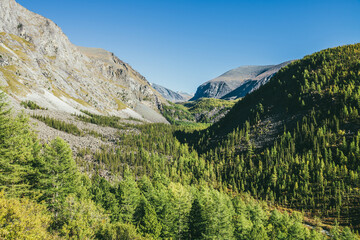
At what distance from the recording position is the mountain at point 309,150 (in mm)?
100562

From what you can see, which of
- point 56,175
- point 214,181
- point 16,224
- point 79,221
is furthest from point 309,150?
point 16,224

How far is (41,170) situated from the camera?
30.3m

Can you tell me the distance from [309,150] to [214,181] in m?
63.8

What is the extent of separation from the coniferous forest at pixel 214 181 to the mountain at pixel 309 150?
705 millimetres

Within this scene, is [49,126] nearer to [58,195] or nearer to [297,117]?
[58,195]

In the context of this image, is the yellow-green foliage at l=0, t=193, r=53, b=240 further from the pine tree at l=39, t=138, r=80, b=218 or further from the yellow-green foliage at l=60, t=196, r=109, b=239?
the pine tree at l=39, t=138, r=80, b=218

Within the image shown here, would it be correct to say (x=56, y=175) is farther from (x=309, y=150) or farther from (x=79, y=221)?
(x=309, y=150)

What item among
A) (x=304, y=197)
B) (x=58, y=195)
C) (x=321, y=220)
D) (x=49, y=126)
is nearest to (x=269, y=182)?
(x=304, y=197)

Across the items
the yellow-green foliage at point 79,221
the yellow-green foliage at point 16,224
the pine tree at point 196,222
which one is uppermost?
the yellow-green foliage at point 16,224

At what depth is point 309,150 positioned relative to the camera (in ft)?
428

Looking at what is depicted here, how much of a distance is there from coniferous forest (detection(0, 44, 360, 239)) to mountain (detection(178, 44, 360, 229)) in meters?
0.70

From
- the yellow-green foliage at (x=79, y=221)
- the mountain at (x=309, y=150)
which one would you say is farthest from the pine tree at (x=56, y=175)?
the mountain at (x=309, y=150)

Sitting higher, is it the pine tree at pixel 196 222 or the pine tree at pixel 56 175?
the pine tree at pixel 56 175

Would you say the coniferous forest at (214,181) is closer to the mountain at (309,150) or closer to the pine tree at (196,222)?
the pine tree at (196,222)
